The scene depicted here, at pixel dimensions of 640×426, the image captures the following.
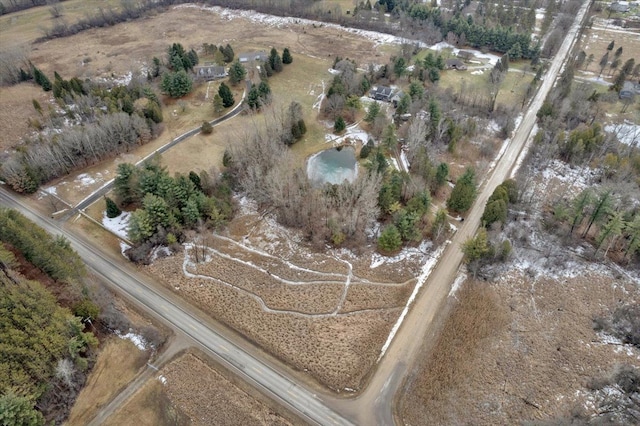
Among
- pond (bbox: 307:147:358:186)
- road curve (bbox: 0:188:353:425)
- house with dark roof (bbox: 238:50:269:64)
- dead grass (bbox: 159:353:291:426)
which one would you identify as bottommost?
dead grass (bbox: 159:353:291:426)

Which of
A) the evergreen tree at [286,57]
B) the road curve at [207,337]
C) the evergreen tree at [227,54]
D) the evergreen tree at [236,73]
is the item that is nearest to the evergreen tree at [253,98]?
the evergreen tree at [236,73]

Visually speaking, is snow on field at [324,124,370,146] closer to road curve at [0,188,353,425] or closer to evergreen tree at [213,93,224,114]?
evergreen tree at [213,93,224,114]

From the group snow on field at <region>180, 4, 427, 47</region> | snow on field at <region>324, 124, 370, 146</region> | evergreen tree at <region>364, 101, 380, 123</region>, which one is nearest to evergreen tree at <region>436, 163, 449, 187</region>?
snow on field at <region>324, 124, 370, 146</region>

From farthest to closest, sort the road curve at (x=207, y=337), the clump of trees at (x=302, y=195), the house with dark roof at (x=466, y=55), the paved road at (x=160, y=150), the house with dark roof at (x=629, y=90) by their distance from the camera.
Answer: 1. the house with dark roof at (x=466, y=55)
2. the house with dark roof at (x=629, y=90)
3. the paved road at (x=160, y=150)
4. the clump of trees at (x=302, y=195)
5. the road curve at (x=207, y=337)

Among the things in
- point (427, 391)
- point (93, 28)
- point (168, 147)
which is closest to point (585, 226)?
point (427, 391)

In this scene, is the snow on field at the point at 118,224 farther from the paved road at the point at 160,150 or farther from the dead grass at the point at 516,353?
the dead grass at the point at 516,353

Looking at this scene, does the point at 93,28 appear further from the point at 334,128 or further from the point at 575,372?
the point at 575,372
